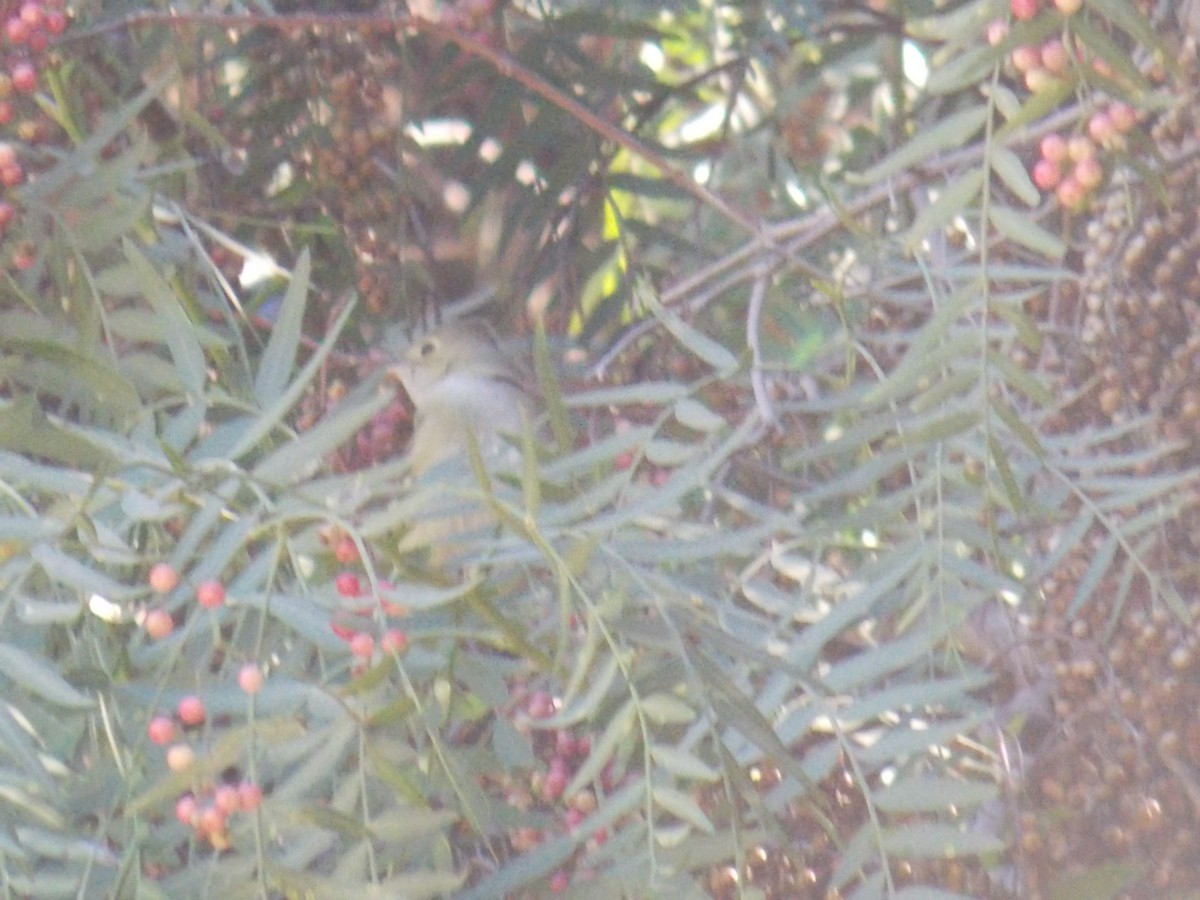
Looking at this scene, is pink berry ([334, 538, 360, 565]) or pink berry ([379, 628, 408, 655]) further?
pink berry ([334, 538, 360, 565])

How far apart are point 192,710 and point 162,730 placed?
0.10 ft

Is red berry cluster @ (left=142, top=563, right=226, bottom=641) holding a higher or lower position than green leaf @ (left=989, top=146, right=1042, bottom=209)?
lower

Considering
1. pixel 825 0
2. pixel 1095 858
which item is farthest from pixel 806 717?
pixel 825 0

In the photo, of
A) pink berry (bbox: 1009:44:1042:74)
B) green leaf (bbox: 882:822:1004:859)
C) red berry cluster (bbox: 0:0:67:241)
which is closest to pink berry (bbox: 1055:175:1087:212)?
pink berry (bbox: 1009:44:1042:74)

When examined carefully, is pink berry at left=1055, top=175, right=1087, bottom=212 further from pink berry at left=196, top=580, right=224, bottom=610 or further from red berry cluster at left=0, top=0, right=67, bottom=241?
red berry cluster at left=0, top=0, right=67, bottom=241

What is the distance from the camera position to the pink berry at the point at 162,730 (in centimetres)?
112

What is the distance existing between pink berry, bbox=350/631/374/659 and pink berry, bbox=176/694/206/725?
0.10 m

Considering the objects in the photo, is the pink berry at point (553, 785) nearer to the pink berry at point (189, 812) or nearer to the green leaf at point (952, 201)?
the pink berry at point (189, 812)

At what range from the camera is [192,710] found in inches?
43.4

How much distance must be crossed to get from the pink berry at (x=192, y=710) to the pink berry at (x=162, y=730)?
0.01 metres

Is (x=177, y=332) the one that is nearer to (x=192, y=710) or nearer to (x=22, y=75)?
(x=192, y=710)

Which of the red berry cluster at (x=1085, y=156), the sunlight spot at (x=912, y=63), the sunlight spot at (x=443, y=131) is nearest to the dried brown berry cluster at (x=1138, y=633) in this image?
the red berry cluster at (x=1085, y=156)

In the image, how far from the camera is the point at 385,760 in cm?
105

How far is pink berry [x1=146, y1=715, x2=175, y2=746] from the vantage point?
1117 mm
